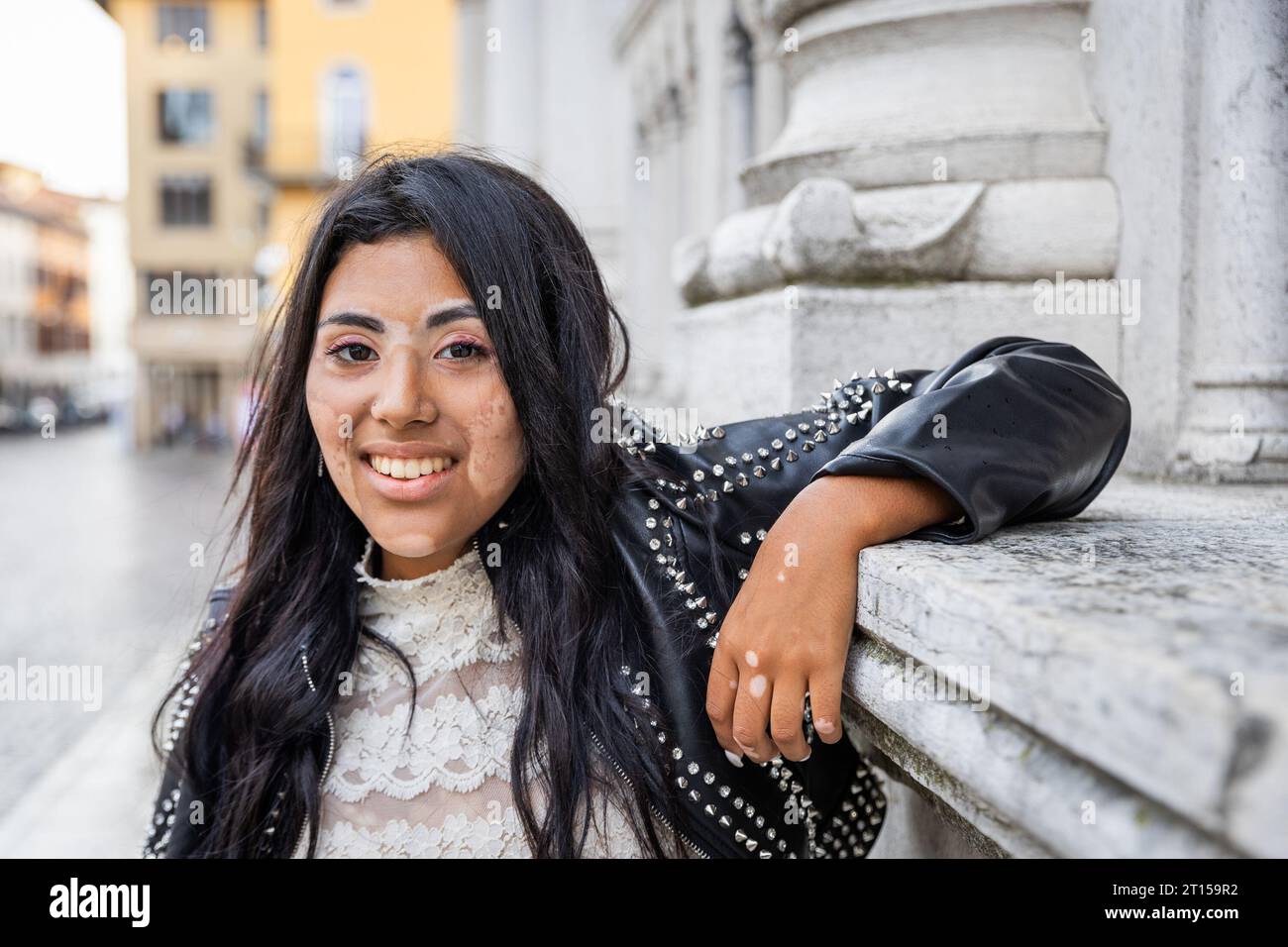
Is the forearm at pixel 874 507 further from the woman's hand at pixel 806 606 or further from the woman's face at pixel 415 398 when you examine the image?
the woman's face at pixel 415 398

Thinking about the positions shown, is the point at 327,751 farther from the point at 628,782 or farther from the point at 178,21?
the point at 178,21

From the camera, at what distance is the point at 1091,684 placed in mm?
860

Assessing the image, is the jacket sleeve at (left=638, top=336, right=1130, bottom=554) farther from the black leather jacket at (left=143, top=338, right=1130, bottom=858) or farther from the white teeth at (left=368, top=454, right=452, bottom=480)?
the white teeth at (left=368, top=454, right=452, bottom=480)

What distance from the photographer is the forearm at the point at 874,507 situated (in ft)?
4.52

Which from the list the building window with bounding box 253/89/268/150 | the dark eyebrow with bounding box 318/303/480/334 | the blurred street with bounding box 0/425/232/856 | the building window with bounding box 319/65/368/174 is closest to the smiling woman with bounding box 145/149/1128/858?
the dark eyebrow with bounding box 318/303/480/334

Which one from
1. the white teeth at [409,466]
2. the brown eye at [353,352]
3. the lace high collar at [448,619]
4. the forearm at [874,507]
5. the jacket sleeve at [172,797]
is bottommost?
the jacket sleeve at [172,797]

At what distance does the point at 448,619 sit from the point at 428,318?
54 cm

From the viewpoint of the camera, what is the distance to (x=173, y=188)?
32656 millimetres

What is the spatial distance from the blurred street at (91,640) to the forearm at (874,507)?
1439 millimetres

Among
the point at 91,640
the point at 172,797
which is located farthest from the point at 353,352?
the point at 91,640

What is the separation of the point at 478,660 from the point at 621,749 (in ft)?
1.15

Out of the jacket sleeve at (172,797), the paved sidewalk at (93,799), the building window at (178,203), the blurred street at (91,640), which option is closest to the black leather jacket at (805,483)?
the jacket sleeve at (172,797)

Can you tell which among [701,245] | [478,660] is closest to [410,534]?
[478,660]
